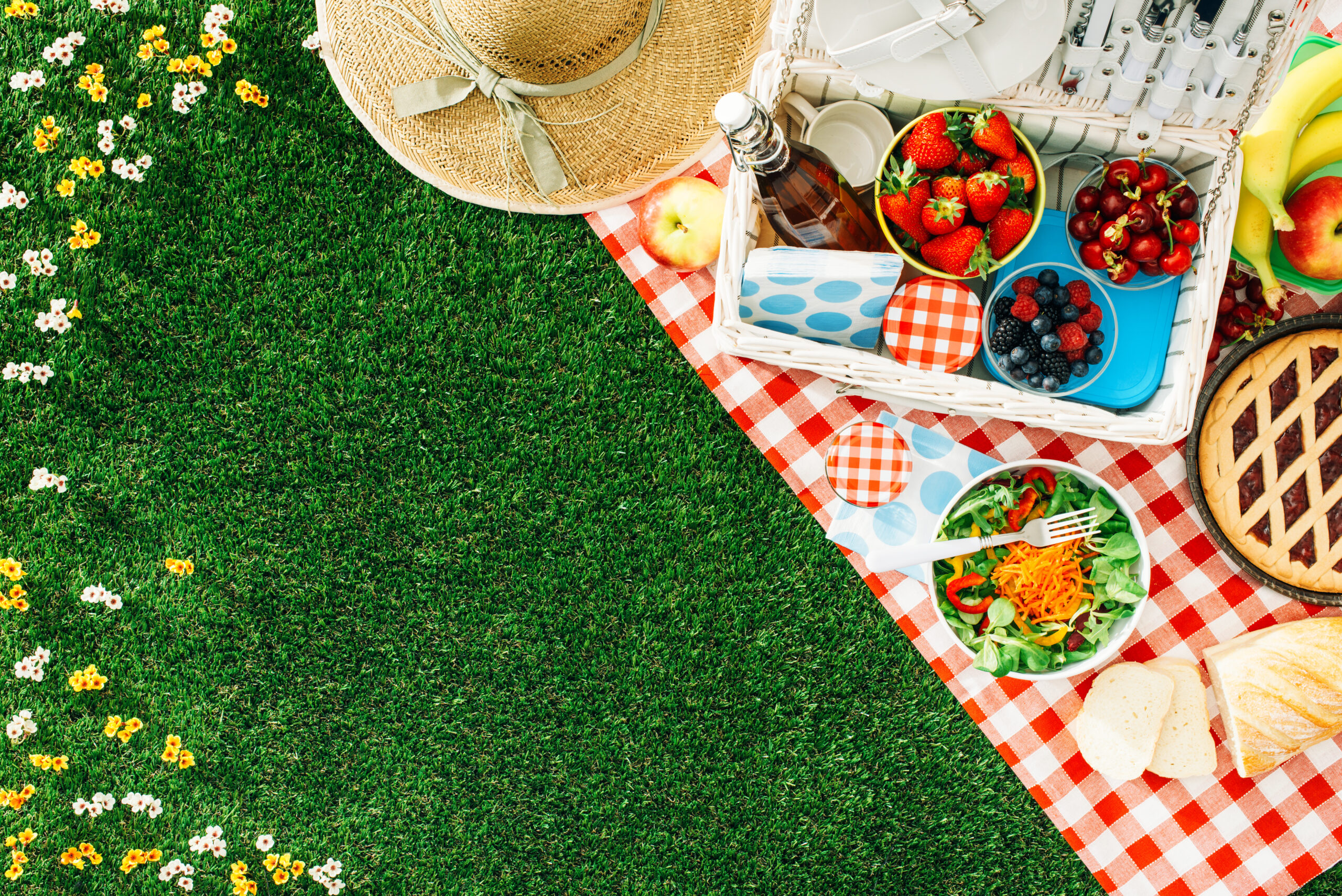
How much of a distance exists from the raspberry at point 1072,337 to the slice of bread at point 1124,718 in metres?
0.67

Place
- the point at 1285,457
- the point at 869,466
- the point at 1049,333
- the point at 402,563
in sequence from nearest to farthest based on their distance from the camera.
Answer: the point at 1049,333
the point at 1285,457
the point at 869,466
the point at 402,563

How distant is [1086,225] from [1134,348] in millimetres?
237

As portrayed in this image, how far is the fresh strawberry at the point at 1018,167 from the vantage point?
1.36m

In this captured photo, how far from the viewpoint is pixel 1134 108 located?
1.38 metres

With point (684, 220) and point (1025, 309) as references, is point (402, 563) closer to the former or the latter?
point (684, 220)

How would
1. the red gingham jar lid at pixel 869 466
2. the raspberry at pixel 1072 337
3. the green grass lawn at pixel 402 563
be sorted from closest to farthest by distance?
1. the raspberry at pixel 1072 337
2. the red gingham jar lid at pixel 869 466
3. the green grass lawn at pixel 402 563

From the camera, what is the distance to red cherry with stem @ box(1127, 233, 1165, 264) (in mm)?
1384

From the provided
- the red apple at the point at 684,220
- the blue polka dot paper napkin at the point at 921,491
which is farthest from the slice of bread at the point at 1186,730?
the red apple at the point at 684,220

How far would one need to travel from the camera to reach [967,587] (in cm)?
157

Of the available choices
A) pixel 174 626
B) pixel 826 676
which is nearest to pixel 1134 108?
pixel 826 676

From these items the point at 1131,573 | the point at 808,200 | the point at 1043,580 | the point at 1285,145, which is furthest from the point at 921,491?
the point at 1285,145

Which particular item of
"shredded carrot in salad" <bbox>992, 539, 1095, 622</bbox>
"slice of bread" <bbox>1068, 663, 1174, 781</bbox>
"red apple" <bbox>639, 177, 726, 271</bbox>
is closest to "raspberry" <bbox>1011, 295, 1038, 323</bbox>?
"shredded carrot in salad" <bbox>992, 539, 1095, 622</bbox>

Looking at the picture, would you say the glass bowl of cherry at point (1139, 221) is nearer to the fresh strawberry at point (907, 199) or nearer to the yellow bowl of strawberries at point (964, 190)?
the yellow bowl of strawberries at point (964, 190)

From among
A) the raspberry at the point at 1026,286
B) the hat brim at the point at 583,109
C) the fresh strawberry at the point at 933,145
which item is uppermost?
the hat brim at the point at 583,109
